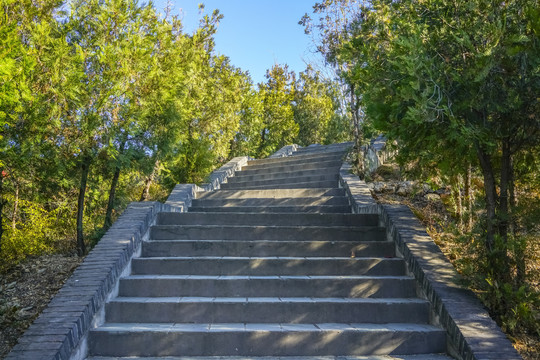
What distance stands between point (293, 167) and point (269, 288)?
20.8ft

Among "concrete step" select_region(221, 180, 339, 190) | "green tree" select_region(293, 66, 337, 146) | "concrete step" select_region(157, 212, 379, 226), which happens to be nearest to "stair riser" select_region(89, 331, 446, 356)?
"concrete step" select_region(157, 212, 379, 226)

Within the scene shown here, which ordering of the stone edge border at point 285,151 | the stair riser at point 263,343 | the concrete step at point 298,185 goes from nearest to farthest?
the stair riser at point 263,343 → the concrete step at point 298,185 → the stone edge border at point 285,151

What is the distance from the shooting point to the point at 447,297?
3994 mm

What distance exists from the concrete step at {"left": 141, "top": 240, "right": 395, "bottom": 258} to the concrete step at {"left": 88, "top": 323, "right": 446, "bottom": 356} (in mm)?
1430

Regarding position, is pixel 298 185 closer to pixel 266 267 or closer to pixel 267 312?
pixel 266 267

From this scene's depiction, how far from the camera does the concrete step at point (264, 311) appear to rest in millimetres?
4145

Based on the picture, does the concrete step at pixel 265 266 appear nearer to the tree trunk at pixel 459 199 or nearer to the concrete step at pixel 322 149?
the tree trunk at pixel 459 199

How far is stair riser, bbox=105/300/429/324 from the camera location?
4.14 m

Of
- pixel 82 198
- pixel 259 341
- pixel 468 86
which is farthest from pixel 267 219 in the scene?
pixel 468 86

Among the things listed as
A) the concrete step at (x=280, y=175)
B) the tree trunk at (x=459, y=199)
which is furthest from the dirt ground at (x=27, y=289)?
the tree trunk at (x=459, y=199)

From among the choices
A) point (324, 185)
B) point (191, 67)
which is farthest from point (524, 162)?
point (191, 67)

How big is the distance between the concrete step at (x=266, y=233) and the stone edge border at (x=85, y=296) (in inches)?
15.1

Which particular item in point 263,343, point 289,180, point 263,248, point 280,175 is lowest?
point 263,343

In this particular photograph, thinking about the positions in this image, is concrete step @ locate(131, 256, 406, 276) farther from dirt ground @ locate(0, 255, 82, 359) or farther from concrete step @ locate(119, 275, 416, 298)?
dirt ground @ locate(0, 255, 82, 359)
